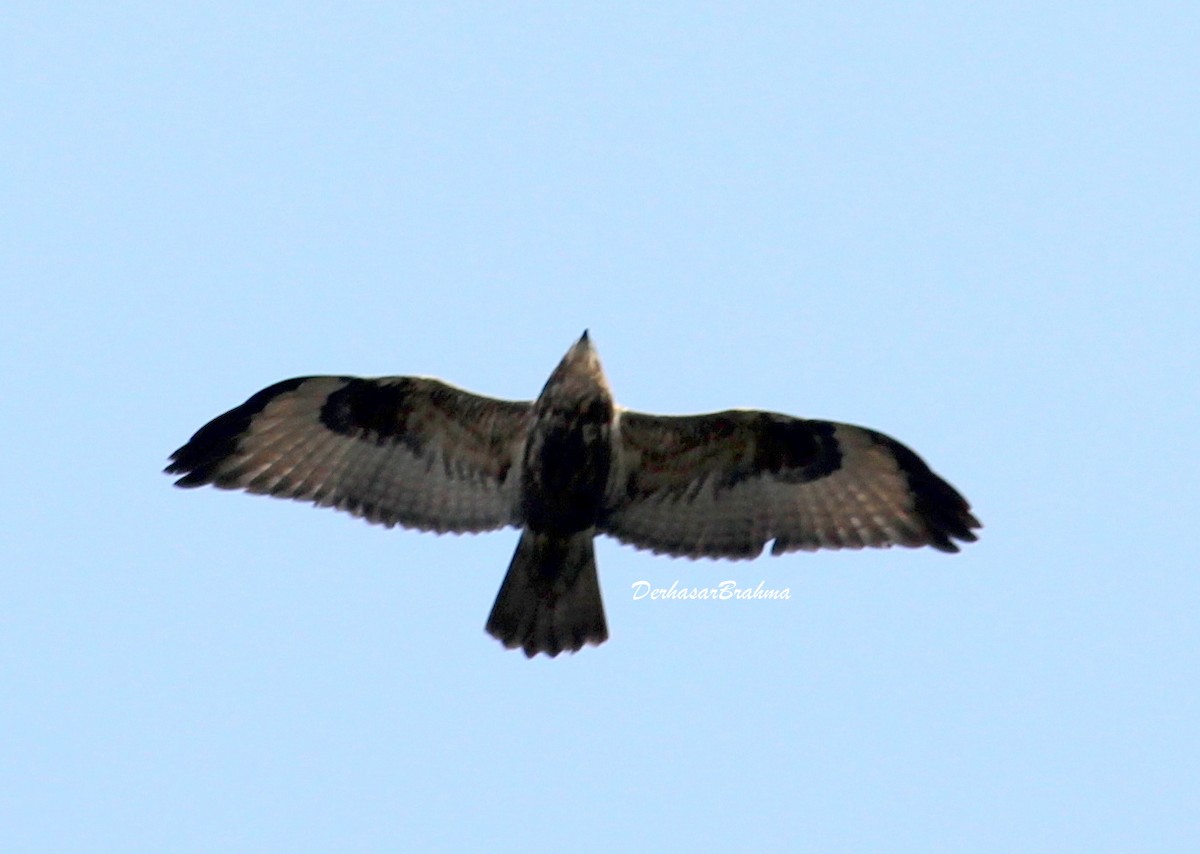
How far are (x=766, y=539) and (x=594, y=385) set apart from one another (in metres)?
1.65

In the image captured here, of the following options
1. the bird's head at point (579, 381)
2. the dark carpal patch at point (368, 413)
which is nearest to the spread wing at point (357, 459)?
the dark carpal patch at point (368, 413)

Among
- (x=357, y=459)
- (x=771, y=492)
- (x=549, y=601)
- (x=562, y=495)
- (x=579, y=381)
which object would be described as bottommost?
(x=549, y=601)

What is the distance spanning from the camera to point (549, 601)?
9.93 metres

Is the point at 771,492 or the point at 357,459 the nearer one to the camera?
the point at 771,492

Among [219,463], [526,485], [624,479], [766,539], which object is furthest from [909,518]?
[219,463]

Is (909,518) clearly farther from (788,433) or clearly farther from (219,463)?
(219,463)

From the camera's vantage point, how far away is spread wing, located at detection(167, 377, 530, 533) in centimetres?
1019

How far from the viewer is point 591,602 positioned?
9.92 m

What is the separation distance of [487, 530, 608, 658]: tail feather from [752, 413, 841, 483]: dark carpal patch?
1.32 metres

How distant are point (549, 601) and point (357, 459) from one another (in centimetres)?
157

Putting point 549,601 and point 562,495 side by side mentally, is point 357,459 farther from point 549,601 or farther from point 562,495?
point 549,601

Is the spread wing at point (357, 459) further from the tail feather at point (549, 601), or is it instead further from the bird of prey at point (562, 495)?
the tail feather at point (549, 601)

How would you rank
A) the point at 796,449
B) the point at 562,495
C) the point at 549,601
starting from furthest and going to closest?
1. the point at 796,449
2. the point at 549,601
3. the point at 562,495

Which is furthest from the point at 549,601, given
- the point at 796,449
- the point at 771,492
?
the point at 796,449
